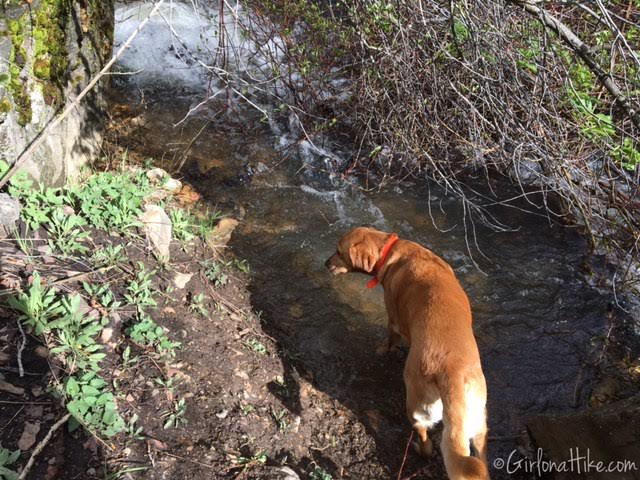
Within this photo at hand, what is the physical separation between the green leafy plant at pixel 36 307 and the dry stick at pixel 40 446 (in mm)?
552

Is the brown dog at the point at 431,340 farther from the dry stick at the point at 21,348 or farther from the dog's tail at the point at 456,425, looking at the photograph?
the dry stick at the point at 21,348

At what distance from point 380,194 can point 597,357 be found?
8.89ft

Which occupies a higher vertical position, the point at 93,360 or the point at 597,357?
the point at 93,360

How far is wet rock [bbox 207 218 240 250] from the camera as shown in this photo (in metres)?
4.28

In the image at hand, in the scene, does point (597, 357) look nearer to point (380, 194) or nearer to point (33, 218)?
point (380, 194)

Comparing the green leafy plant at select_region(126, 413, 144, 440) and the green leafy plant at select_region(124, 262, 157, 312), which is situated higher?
the green leafy plant at select_region(124, 262, 157, 312)

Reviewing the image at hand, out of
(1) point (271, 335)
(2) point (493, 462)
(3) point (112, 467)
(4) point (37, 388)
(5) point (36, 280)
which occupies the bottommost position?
(2) point (493, 462)

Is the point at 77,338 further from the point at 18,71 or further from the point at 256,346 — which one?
the point at 18,71

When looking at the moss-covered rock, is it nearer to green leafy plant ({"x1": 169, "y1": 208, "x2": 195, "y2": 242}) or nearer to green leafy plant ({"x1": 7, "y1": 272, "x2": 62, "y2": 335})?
green leafy plant ({"x1": 169, "y1": 208, "x2": 195, "y2": 242})

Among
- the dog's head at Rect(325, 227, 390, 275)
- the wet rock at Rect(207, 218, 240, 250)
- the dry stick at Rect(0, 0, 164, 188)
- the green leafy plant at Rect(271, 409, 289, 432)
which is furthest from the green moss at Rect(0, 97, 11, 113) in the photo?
the green leafy plant at Rect(271, 409, 289, 432)

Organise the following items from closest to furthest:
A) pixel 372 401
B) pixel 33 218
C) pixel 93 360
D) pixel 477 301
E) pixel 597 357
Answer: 1. pixel 93 360
2. pixel 33 218
3. pixel 372 401
4. pixel 597 357
5. pixel 477 301

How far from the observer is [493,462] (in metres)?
3.24

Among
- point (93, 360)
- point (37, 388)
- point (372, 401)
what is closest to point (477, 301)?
point (372, 401)

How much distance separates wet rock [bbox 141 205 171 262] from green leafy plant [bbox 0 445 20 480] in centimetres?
167
